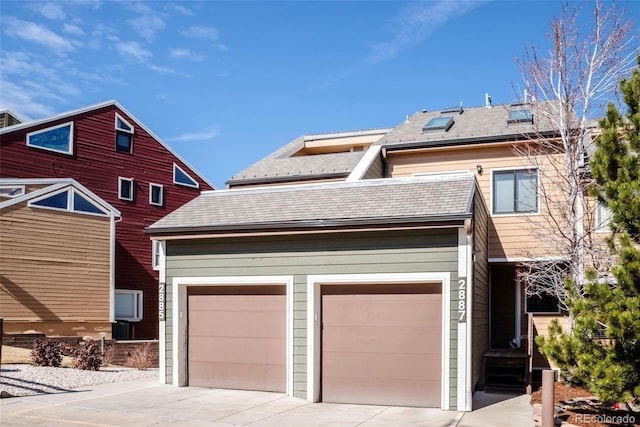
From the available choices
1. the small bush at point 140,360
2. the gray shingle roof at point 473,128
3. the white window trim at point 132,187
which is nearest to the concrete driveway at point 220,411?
the small bush at point 140,360

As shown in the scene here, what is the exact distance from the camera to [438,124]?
1881 cm

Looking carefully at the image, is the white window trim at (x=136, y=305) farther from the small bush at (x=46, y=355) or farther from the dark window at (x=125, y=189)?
the small bush at (x=46, y=355)

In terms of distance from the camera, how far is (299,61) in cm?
1521

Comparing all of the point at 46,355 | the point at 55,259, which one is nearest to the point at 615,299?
the point at 46,355

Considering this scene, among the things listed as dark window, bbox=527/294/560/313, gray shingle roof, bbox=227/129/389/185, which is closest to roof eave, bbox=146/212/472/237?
gray shingle roof, bbox=227/129/389/185

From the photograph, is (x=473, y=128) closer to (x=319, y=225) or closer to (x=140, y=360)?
(x=319, y=225)

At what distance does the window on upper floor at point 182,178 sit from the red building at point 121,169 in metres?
0.05

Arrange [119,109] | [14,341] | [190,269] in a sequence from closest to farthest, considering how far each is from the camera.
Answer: [190,269] → [14,341] → [119,109]

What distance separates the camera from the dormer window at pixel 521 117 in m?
17.3

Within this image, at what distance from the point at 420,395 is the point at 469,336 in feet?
4.92

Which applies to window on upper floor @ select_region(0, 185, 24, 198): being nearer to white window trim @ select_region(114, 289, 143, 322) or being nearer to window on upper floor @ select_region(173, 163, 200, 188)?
white window trim @ select_region(114, 289, 143, 322)

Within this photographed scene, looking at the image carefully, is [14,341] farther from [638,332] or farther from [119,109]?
[638,332]

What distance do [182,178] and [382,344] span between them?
2068cm

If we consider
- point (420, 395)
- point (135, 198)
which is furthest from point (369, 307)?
point (135, 198)
